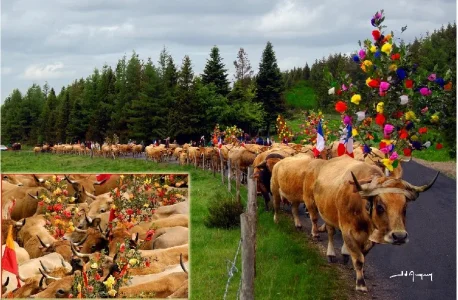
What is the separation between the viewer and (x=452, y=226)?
53.3ft

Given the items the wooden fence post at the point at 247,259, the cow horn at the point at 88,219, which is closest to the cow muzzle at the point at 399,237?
the wooden fence post at the point at 247,259

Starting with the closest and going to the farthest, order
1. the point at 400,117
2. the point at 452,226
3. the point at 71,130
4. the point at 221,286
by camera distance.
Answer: the point at 400,117 < the point at 221,286 < the point at 452,226 < the point at 71,130

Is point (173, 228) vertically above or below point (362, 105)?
below

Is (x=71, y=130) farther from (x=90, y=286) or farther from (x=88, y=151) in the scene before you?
(x=90, y=286)

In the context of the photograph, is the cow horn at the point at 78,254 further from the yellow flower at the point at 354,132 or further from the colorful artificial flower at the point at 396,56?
the colorful artificial flower at the point at 396,56

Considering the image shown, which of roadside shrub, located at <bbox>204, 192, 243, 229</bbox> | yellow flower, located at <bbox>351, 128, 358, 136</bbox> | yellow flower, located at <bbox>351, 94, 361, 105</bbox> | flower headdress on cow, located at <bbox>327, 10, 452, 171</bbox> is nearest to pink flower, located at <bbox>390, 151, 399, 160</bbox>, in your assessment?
flower headdress on cow, located at <bbox>327, 10, 452, 171</bbox>

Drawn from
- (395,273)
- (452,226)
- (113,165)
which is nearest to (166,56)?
(113,165)

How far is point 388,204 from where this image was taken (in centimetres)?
884

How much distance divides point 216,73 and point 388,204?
1636 inches

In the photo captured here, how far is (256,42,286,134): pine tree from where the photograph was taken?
158ft

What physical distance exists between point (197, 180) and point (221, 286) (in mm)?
17353

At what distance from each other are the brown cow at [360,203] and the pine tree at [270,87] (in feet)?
116

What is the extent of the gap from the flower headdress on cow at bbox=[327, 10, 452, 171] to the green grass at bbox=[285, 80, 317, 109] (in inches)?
1993

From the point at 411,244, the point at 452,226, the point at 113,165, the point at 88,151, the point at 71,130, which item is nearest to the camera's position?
the point at 411,244
